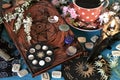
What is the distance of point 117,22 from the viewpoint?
0.73 m

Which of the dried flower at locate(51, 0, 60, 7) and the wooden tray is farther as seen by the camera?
the dried flower at locate(51, 0, 60, 7)

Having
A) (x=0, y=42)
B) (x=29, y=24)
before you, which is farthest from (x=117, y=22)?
(x=0, y=42)

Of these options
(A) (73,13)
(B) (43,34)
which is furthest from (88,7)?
(B) (43,34)

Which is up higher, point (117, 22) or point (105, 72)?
point (117, 22)

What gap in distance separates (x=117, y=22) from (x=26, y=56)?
27 cm

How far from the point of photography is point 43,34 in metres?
0.78

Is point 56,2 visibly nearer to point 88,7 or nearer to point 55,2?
point 55,2

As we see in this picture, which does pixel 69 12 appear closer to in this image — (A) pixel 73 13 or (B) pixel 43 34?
(A) pixel 73 13

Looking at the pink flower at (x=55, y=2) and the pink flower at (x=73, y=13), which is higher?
the pink flower at (x=55, y=2)

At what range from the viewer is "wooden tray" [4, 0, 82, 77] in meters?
0.73

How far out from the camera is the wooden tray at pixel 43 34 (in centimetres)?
73

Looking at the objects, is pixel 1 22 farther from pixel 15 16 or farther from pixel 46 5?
pixel 46 5

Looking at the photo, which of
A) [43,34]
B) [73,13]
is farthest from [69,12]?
[43,34]

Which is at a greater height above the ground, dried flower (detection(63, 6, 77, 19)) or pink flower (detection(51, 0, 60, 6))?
pink flower (detection(51, 0, 60, 6))
